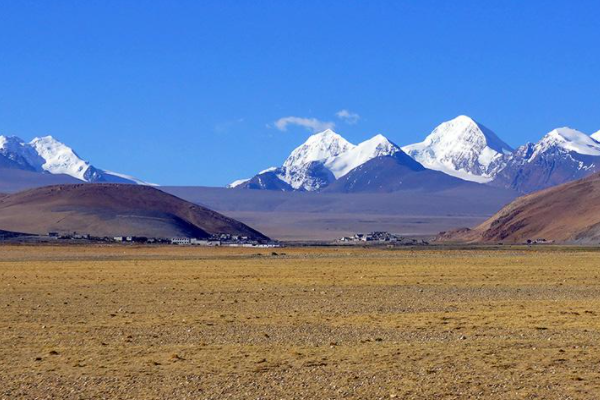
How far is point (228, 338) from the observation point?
25.3 meters

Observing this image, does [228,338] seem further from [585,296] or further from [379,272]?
[379,272]

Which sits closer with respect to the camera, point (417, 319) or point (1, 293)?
point (417, 319)

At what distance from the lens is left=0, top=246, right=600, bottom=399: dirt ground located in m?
19.0

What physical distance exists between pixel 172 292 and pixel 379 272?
18286 millimetres

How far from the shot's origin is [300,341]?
24672 millimetres

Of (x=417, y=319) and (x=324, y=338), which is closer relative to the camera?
(x=324, y=338)

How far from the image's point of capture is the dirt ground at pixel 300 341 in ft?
62.4

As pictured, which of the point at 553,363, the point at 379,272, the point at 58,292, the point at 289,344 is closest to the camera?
the point at 553,363

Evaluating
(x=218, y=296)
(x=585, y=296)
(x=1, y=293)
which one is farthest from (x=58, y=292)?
(x=585, y=296)

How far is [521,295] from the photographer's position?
124ft

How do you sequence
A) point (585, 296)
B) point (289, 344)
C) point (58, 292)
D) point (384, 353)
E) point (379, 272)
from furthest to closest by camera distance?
point (379, 272)
point (58, 292)
point (585, 296)
point (289, 344)
point (384, 353)

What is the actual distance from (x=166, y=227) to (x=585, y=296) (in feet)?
527

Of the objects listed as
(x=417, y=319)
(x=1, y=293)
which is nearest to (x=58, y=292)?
(x=1, y=293)

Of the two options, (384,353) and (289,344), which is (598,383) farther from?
(289,344)
